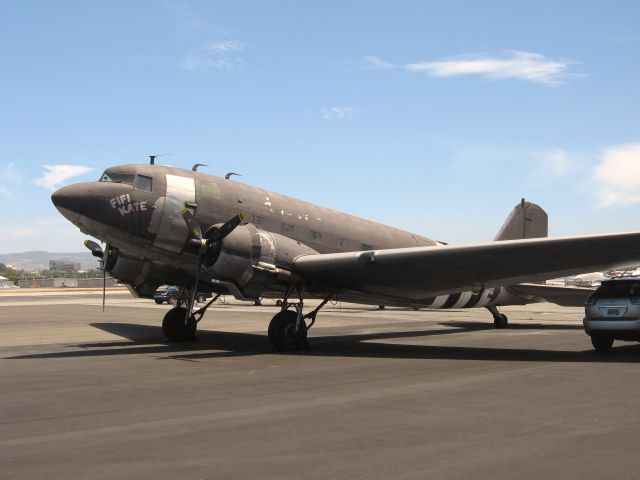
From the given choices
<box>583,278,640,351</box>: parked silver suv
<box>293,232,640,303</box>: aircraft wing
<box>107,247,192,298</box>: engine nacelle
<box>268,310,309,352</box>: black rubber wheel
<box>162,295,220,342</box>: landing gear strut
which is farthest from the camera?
<box>107,247,192,298</box>: engine nacelle

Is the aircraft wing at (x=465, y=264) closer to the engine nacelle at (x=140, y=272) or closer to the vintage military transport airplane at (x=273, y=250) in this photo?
the vintage military transport airplane at (x=273, y=250)

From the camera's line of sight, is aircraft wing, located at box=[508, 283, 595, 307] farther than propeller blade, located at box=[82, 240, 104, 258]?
Yes

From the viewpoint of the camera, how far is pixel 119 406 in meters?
9.09

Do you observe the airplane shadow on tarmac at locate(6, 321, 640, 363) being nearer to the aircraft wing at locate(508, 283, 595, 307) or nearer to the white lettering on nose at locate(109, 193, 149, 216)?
the white lettering on nose at locate(109, 193, 149, 216)

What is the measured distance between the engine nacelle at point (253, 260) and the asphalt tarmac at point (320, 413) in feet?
6.00

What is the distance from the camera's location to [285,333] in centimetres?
1667

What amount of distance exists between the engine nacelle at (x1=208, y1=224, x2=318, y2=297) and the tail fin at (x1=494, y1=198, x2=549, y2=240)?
11737mm

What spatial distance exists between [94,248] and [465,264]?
11.4 meters

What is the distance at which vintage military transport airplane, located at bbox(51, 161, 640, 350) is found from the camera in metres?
15.8

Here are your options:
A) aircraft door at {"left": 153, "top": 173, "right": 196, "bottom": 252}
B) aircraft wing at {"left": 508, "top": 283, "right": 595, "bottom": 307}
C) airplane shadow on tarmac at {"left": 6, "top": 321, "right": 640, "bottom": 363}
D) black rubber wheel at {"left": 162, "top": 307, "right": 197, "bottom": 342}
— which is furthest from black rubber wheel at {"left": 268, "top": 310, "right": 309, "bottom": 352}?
aircraft wing at {"left": 508, "top": 283, "right": 595, "bottom": 307}

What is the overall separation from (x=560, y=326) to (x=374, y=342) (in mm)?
9681

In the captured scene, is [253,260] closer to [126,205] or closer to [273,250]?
[273,250]

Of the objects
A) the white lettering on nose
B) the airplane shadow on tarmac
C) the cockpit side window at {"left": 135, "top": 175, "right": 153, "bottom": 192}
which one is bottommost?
the airplane shadow on tarmac

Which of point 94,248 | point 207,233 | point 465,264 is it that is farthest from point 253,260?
point 94,248
